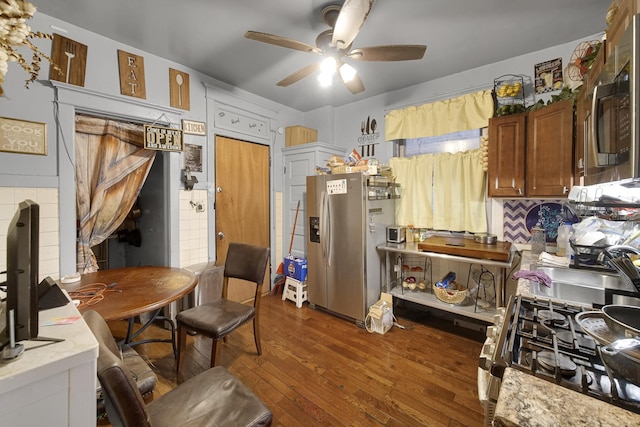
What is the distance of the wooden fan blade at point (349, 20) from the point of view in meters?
1.45

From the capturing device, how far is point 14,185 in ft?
6.28

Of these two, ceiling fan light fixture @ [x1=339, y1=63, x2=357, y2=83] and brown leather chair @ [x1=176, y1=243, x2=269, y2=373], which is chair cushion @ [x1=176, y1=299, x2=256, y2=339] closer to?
brown leather chair @ [x1=176, y1=243, x2=269, y2=373]

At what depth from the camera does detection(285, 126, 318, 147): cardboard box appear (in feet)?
12.6

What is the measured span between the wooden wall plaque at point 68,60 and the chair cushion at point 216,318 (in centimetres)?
211

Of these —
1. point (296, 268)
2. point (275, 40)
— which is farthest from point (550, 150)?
point (296, 268)

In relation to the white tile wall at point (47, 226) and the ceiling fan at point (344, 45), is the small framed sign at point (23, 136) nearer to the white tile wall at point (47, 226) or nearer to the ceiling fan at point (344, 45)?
the white tile wall at point (47, 226)

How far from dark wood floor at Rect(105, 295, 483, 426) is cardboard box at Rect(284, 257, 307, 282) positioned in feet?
1.89

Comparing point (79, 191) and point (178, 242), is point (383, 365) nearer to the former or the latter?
point (178, 242)

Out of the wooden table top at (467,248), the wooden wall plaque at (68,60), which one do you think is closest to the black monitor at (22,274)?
the wooden wall plaque at (68,60)

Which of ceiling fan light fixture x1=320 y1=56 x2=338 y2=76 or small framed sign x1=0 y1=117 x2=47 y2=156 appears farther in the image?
ceiling fan light fixture x1=320 y1=56 x2=338 y2=76

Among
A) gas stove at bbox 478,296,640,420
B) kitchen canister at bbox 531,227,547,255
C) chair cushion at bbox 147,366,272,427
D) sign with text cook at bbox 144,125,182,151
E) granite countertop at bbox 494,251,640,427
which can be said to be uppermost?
sign with text cook at bbox 144,125,182,151

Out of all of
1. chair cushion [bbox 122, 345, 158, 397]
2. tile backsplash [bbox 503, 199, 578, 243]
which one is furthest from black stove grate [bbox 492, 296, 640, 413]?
tile backsplash [bbox 503, 199, 578, 243]

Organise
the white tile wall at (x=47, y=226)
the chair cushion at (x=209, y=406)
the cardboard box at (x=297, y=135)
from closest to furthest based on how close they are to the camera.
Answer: the chair cushion at (x=209, y=406), the white tile wall at (x=47, y=226), the cardboard box at (x=297, y=135)

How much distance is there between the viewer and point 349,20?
156cm
